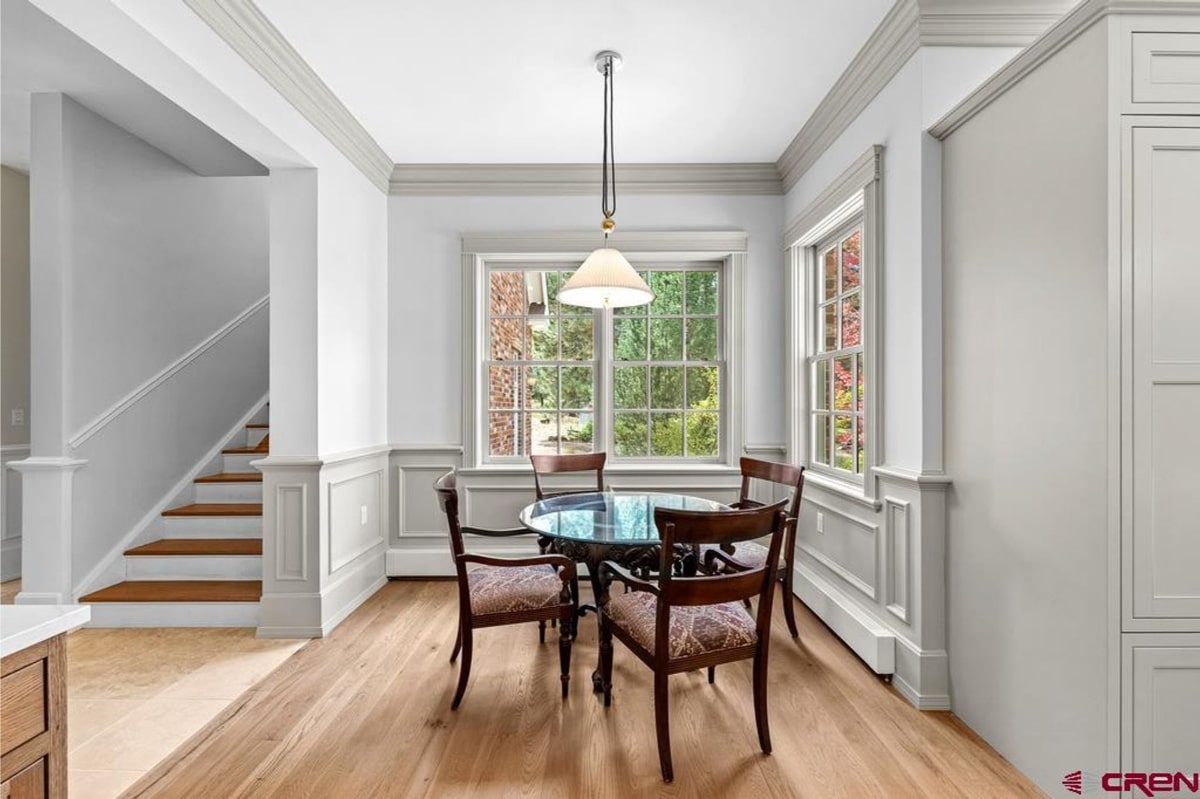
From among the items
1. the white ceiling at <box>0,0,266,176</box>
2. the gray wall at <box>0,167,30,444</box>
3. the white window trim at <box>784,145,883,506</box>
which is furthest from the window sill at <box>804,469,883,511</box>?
the gray wall at <box>0,167,30,444</box>

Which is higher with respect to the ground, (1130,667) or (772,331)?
(772,331)

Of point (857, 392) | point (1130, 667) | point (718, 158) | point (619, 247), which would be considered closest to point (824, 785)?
point (1130, 667)

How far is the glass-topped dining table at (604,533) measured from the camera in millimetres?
2346

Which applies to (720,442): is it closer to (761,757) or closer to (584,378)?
(584,378)

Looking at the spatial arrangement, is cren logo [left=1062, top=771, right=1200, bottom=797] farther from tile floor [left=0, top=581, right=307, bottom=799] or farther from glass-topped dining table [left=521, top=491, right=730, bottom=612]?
tile floor [left=0, top=581, right=307, bottom=799]

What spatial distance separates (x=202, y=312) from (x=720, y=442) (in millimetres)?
3772

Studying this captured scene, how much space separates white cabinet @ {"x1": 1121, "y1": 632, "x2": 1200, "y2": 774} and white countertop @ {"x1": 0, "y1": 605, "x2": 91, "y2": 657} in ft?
7.85

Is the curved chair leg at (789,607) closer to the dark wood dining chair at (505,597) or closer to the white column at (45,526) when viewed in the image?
the dark wood dining chair at (505,597)

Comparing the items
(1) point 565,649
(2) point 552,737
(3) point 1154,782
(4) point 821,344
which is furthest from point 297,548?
(3) point 1154,782

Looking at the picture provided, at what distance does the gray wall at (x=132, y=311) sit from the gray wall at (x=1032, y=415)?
432 cm

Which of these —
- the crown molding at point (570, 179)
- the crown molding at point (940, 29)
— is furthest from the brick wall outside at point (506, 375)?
the crown molding at point (940, 29)

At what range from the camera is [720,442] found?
14.0 feet

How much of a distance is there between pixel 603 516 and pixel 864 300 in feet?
5.23

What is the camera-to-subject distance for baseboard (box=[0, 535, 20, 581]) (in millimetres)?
4031
